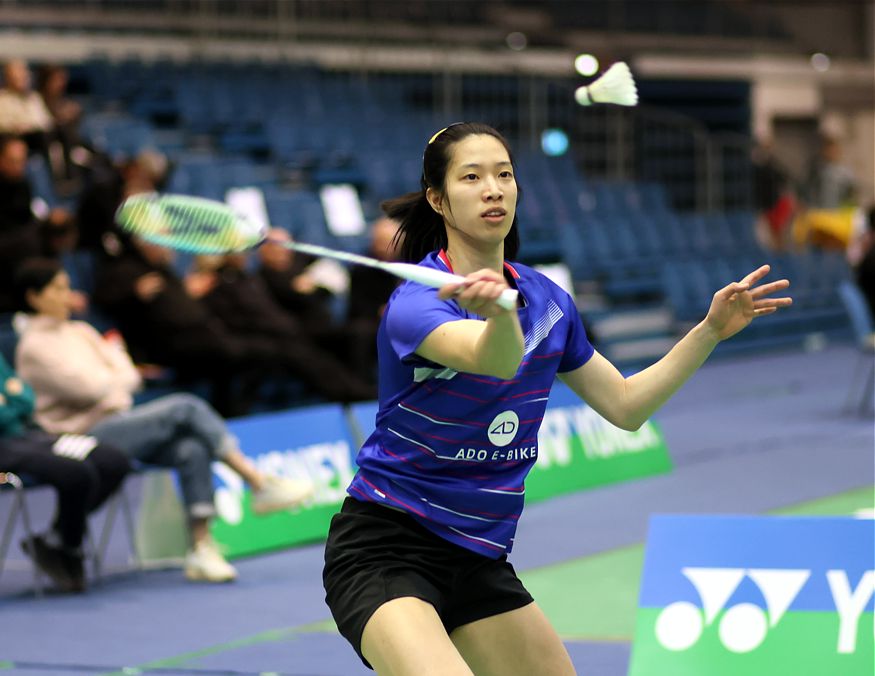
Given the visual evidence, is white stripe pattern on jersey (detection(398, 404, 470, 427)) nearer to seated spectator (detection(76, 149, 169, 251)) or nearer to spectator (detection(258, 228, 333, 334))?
seated spectator (detection(76, 149, 169, 251))

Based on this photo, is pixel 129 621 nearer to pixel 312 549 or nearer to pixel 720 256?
pixel 312 549

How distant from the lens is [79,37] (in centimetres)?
1599

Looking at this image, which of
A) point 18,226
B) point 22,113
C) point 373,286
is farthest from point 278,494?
point 22,113

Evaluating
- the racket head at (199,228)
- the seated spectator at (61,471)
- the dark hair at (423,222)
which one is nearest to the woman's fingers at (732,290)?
the dark hair at (423,222)

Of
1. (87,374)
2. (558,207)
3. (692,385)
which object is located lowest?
(692,385)

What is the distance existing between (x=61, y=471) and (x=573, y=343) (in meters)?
3.76

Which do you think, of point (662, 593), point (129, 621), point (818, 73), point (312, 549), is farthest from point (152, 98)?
point (818, 73)

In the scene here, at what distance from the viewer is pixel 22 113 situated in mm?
11469

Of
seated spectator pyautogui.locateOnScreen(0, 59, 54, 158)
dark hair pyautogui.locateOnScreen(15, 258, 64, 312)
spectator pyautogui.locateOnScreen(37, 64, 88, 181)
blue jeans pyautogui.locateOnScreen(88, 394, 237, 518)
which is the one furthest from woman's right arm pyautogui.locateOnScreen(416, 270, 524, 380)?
spectator pyautogui.locateOnScreen(37, 64, 88, 181)

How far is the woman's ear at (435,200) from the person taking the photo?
10.2 feet

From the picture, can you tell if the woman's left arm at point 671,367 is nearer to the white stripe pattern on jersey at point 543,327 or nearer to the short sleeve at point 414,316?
the white stripe pattern on jersey at point 543,327

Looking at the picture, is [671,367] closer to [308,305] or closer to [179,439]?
[179,439]

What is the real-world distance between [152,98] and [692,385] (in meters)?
5.90

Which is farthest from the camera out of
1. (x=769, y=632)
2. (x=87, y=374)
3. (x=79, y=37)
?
(x=79, y=37)
